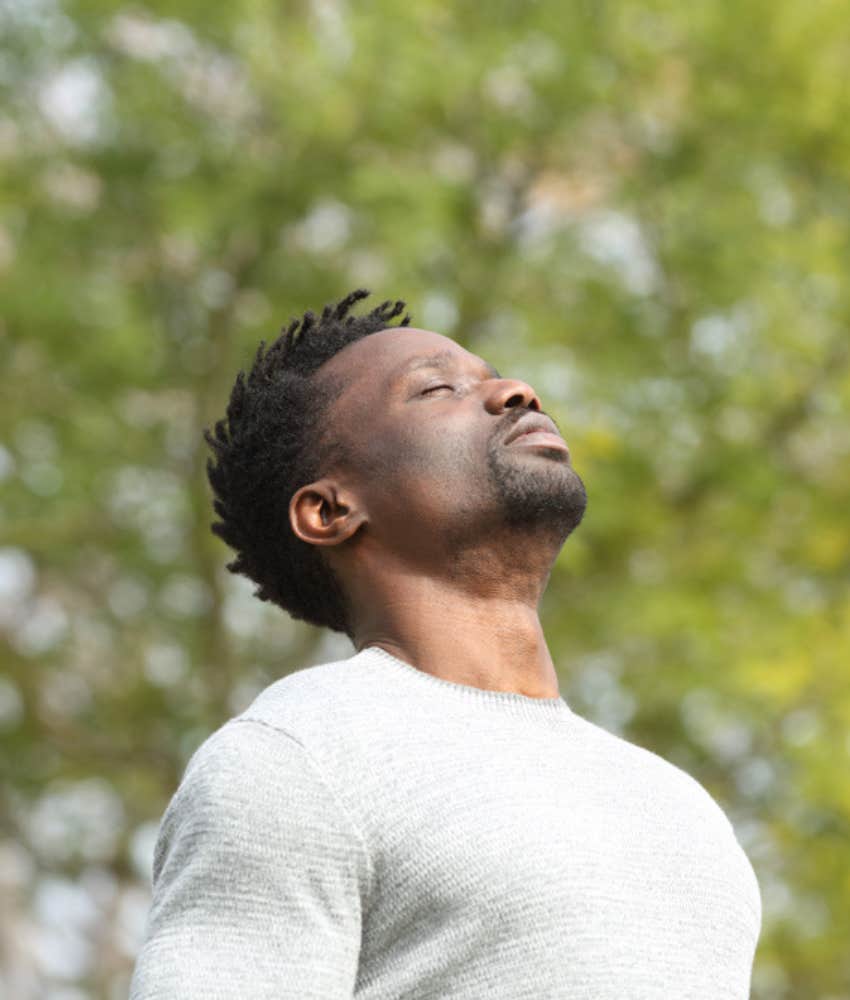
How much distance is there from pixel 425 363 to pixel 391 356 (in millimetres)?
61

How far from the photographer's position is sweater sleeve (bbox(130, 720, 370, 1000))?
2004 millimetres

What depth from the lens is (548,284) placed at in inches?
438

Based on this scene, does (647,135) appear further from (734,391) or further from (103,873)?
(103,873)

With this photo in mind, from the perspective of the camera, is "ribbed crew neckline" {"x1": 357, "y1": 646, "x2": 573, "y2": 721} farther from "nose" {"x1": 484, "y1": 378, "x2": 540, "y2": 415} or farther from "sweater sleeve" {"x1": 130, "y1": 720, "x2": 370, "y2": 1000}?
"nose" {"x1": 484, "y1": 378, "x2": 540, "y2": 415}

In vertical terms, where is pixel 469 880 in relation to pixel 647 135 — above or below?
below

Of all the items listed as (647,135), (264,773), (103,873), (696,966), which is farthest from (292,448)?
(103,873)

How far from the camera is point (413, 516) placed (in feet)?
8.34

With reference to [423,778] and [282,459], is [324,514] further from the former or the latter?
[423,778]

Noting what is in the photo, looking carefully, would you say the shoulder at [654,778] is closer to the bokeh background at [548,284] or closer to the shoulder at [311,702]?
the shoulder at [311,702]

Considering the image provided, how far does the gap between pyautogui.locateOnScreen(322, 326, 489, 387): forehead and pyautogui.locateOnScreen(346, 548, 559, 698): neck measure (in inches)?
13.0

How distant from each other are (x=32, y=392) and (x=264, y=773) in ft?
30.7

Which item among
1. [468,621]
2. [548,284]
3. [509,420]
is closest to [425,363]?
[509,420]

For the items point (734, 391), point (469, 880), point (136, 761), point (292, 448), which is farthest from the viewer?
point (136, 761)

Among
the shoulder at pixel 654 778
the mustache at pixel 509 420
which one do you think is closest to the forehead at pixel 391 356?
the mustache at pixel 509 420
